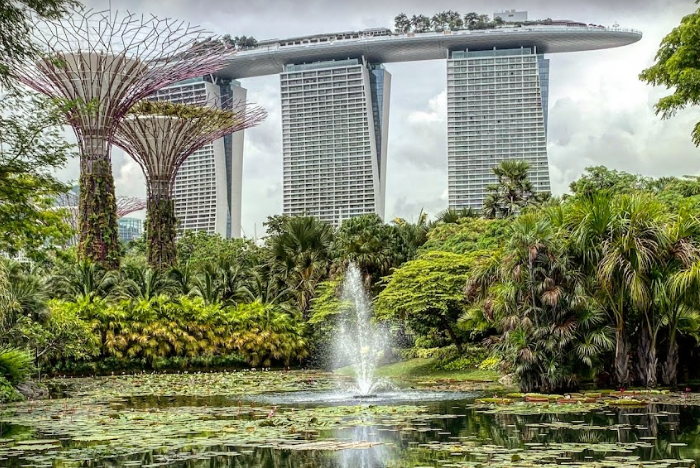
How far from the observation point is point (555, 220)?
2102cm

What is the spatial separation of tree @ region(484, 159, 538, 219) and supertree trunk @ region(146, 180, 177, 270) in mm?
16160

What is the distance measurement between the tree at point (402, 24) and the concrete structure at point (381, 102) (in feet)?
4.37

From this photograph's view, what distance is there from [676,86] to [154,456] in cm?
1266

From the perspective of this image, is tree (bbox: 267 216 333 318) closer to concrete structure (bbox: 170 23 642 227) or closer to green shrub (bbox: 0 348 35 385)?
green shrub (bbox: 0 348 35 385)

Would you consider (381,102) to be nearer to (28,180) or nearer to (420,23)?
(420,23)

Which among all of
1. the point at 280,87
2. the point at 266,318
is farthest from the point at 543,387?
the point at 280,87

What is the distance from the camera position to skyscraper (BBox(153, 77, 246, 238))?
112062mm

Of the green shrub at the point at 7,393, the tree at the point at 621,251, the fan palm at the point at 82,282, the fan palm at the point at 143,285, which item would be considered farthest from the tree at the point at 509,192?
the green shrub at the point at 7,393

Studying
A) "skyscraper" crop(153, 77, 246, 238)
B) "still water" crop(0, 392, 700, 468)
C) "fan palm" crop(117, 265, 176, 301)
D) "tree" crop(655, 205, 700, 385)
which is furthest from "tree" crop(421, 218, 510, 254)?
"skyscraper" crop(153, 77, 246, 238)

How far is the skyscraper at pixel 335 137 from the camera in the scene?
4215 inches

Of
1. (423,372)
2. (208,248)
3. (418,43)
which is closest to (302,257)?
(423,372)

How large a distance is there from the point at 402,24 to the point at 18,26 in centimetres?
9295

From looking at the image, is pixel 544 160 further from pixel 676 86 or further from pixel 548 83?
pixel 676 86

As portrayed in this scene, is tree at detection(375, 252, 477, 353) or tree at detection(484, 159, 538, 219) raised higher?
tree at detection(484, 159, 538, 219)
